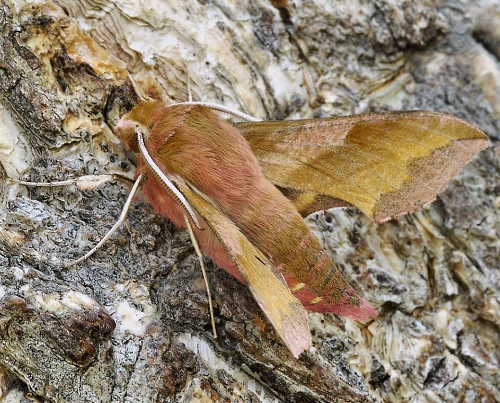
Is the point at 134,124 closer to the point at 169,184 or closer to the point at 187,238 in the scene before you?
the point at 169,184

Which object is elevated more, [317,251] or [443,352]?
[317,251]

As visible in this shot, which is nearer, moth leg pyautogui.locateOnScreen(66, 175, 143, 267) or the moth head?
moth leg pyautogui.locateOnScreen(66, 175, 143, 267)

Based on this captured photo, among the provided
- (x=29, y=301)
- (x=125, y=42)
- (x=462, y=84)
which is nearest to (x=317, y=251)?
(x=29, y=301)

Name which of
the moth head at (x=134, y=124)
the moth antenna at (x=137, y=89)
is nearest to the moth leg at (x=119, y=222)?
the moth head at (x=134, y=124)

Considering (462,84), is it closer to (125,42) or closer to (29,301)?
(125,42)

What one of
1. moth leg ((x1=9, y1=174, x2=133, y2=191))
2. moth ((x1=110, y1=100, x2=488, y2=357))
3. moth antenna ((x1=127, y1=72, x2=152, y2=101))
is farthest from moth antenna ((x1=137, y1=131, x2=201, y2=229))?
moth antenna ((x1=127, y1=72, x2=152, y2=101))

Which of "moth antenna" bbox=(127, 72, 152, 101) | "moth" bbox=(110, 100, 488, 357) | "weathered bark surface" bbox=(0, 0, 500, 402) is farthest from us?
"moth antenna" bbox=(127, 72, 152, 101)

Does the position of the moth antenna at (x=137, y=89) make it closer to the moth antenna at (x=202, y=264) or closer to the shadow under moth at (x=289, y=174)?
the shadow under moth at (x=289, y=174)

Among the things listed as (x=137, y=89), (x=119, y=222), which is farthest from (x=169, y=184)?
(x=137, y=89)

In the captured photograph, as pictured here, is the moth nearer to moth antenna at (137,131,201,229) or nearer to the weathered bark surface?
moth antenna at (137,131,201,229)
